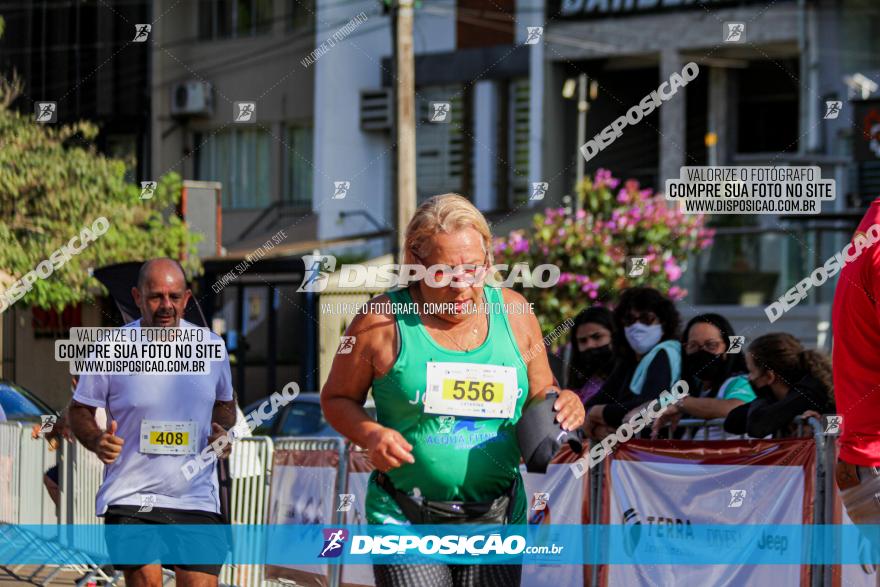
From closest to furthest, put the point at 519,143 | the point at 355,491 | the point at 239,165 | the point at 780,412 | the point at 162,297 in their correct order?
the point at 162,297, the point at 780,412, the point at 355,491, the point at 519,143, the point at 239,165

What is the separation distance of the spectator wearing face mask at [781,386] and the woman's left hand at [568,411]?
3083mm

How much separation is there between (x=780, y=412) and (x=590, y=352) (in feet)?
4.90

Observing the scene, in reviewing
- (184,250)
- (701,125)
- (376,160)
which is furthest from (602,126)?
(184,250)

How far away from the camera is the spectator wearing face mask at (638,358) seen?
769cm

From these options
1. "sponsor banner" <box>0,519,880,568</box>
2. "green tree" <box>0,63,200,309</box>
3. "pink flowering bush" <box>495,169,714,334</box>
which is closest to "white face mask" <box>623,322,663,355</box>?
"sponsor banner" <box>0,519,880,568</box>

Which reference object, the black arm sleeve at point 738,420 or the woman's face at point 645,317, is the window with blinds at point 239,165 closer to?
the woman's face at point 645,317

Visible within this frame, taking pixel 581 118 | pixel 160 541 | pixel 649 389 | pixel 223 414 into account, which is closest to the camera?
→ pixel 160 541

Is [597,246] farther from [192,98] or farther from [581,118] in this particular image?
[192,98]

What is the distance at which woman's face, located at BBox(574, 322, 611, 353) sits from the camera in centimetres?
838

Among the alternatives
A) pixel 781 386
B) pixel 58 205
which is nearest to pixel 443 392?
pixel 781 386

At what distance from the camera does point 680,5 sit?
24609mm

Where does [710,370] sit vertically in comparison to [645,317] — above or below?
below

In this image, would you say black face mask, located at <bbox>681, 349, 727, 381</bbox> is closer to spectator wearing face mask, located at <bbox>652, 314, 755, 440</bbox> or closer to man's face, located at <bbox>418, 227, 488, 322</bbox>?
spectator wearing face mask, located at <bbox>652, 314, 755, 440</bbox>

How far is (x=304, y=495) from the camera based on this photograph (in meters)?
8.75
